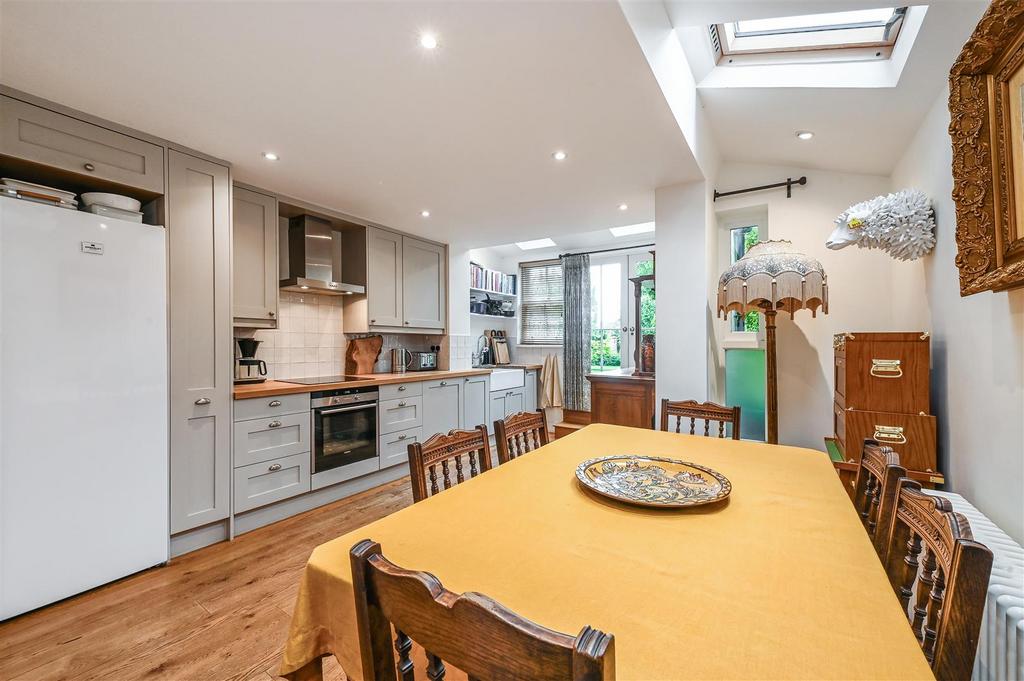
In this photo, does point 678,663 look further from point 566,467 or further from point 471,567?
point 566,467

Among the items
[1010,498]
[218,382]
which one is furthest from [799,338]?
[218,382]

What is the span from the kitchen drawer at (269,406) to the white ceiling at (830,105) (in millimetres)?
3059

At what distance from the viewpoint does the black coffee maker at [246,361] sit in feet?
9.89

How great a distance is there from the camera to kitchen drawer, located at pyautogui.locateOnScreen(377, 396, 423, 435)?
358 centimetres

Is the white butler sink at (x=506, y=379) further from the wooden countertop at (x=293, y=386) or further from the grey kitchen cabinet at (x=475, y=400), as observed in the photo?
the wooden countertop at (x=293, y=386)

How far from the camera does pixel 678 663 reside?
0.58m

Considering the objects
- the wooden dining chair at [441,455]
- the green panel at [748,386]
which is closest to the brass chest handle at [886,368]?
the green panel at [748,386]

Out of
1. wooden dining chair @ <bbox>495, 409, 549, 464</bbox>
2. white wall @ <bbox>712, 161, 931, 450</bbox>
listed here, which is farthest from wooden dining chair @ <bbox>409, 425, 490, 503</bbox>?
white wall @ <bbox>712, 161, 931, 450</bbox>

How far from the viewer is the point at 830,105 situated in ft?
7.19

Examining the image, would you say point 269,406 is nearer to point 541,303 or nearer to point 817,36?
point 817,36

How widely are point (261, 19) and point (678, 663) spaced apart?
2.12m

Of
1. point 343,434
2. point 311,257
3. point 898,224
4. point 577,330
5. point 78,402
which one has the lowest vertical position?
point 343,434

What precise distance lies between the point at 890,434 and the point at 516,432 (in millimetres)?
1717

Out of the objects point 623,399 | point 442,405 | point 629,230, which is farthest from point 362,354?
point 629,230
